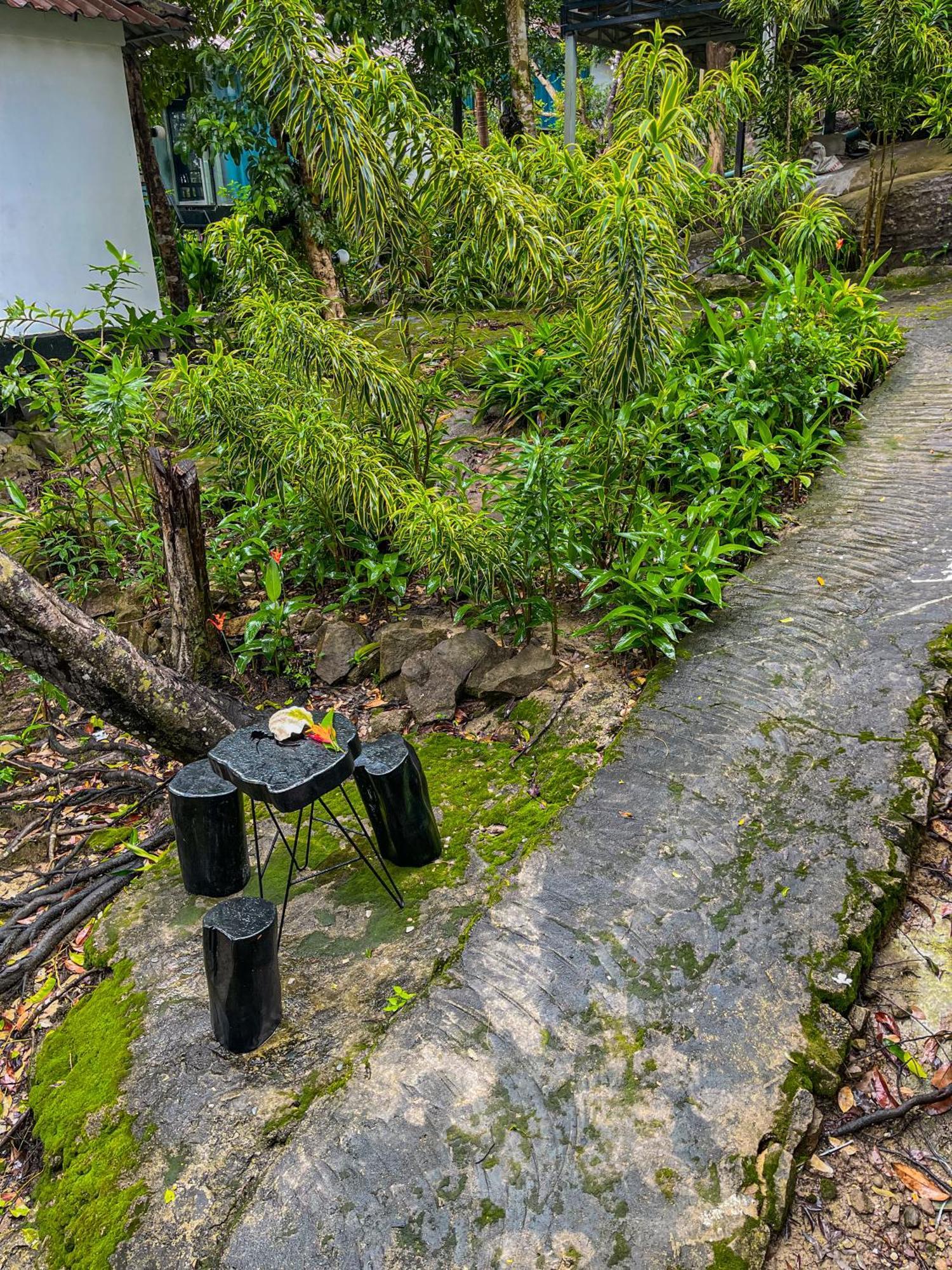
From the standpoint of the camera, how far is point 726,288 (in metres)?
7.75

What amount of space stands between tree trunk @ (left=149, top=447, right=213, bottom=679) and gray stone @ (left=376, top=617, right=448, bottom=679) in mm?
808

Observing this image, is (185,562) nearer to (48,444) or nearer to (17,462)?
(17,462)

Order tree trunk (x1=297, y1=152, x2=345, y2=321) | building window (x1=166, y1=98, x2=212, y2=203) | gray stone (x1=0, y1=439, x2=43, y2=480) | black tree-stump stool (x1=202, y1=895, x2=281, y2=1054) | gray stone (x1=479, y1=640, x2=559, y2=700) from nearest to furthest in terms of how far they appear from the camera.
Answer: black tree-stump stool (x1=202, y1=895, x2=281, y2=1054) < gray stone (x1=479, y1=640, x2=559, y2=700) < gray stone (x1=0, y1=439, x2=43, y2=480) < tree trunk (x1=297, y1=152, x2=345, y2=321) < building window (x1=166, y1=98, x2=212, y2=203)

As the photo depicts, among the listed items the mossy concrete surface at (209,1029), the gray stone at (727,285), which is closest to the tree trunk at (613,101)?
the gray stone at (727,285)

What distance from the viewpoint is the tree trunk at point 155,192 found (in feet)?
26.7

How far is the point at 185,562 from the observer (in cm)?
391

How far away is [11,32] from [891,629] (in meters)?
7.62

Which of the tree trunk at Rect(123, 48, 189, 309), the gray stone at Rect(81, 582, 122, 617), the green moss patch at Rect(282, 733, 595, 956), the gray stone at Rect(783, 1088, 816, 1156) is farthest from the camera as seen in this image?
the tree trunk at Rect(123, 48, 189, 309)

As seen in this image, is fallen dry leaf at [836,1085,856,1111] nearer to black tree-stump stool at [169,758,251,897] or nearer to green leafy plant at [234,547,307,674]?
black tree-stump stool at [169,758,251,897]

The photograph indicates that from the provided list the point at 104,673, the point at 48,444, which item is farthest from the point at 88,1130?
the point at 48,444

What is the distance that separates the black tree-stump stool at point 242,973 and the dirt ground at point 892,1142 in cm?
121

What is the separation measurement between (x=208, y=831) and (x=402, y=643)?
1.50 meters

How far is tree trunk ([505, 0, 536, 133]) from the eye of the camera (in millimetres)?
9203

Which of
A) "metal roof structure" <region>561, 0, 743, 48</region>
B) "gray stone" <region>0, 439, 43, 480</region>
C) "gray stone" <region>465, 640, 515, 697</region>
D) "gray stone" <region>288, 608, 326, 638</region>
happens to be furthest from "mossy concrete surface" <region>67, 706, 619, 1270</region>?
"metal roof structure" <region>561, 0, 743, 48</region>
